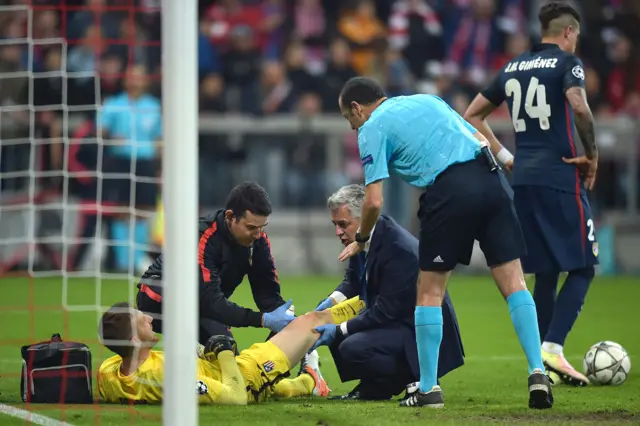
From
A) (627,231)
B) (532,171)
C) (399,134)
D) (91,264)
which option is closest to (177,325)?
(399,134)

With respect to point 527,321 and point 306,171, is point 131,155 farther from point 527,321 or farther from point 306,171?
point 527,321

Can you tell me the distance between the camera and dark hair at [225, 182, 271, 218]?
7.25 metres

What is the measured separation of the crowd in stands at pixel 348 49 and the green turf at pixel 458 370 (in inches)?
116

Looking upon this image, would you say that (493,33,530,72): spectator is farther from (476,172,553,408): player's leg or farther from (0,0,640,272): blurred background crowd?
(476,172,553,408): player's leg

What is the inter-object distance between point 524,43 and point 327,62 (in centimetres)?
316

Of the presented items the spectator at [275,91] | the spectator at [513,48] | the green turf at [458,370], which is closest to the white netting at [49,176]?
the green turf at [458,370]

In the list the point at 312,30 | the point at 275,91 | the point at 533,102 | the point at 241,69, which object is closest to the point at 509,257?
the point at 533,102

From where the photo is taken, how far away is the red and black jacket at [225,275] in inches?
285

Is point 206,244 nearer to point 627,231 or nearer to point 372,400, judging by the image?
point 372,400

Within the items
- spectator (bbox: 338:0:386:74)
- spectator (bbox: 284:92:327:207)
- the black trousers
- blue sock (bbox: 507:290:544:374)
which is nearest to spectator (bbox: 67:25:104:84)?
spectator (bbox: 284:92:327:207)

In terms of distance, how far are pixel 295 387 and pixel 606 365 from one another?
2.12 meters

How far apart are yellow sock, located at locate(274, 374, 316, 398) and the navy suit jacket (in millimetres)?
482

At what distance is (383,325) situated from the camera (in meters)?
7.12

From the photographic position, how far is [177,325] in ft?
16.0
